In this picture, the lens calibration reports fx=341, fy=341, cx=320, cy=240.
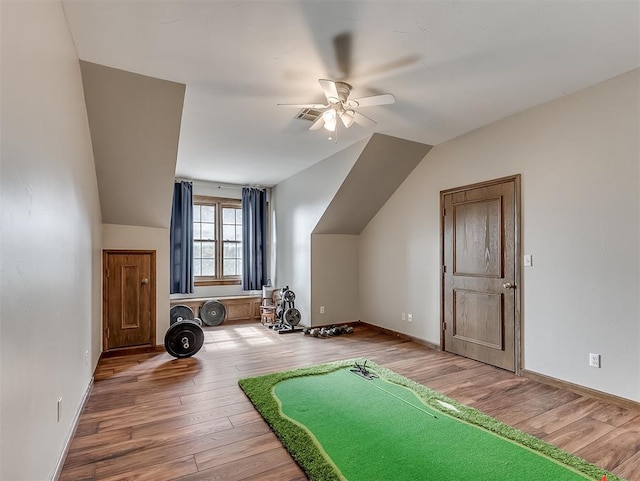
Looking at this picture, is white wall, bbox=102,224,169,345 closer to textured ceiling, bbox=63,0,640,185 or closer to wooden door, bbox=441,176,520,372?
textured ceiling, bbox=63,0,640,185

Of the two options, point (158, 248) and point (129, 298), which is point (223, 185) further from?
point (129, 298)

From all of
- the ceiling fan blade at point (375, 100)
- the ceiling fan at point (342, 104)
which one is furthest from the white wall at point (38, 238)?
the ceiling fan blade at point (375, 100)

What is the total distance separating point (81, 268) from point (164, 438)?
5.18 feet

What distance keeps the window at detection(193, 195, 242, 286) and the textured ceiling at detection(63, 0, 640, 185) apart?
3394 millimetres

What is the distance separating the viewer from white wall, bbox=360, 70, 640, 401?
116 inches

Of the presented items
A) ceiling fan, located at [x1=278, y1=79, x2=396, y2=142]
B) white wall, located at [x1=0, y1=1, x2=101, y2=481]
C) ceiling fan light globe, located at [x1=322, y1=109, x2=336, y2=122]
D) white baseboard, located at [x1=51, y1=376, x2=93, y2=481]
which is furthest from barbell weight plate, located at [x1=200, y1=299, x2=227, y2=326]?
ceiling fan light globe, located at [x1=322, y1=109, x2=336, y2=122]

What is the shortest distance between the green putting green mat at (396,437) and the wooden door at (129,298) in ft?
6.68

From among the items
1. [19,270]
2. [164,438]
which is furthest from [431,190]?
[19,270]

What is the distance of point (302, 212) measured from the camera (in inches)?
247

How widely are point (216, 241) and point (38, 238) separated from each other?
5.54 metres

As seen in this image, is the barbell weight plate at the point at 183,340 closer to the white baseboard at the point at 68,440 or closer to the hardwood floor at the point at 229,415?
the hardwood floor at the point at 229,415

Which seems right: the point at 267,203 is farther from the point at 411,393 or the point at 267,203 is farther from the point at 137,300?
the point at 411,393

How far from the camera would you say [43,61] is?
175 centimetres

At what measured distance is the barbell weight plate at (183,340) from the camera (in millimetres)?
4328
